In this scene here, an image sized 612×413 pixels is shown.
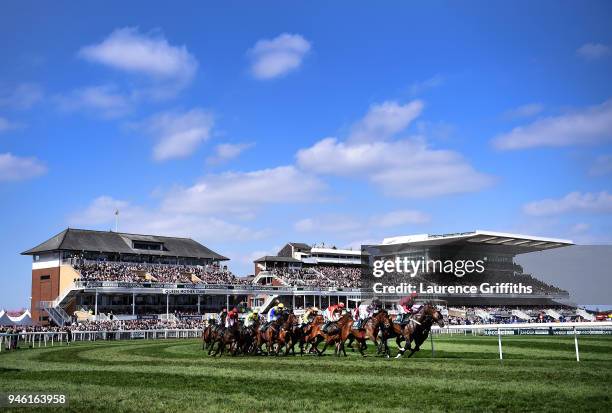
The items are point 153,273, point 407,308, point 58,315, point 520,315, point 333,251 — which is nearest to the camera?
point 407,308

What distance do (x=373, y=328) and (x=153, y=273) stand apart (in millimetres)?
48117

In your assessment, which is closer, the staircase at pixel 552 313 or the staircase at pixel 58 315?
the staircase at pixel 58 315

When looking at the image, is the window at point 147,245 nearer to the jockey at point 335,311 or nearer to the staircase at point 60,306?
the staircase at point 60,306

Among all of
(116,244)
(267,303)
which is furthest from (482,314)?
(116,244)

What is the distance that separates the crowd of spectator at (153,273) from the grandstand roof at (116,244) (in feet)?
4.69

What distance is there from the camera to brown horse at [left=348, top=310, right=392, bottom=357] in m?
19.6

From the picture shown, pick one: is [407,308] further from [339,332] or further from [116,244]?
[116,244]

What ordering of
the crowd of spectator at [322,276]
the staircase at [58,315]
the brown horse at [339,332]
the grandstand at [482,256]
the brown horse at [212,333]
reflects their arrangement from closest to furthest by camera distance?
the brown horse at [339,332]
the brown horse at [212,333]
the staircase at [58,315]
the grandstand at [482,256]
the crowd of spectator at [322,276]

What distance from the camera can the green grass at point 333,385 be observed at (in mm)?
9328

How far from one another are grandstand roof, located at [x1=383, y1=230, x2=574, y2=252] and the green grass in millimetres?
51264

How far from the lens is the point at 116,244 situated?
217ft

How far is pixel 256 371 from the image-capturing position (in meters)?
15.0

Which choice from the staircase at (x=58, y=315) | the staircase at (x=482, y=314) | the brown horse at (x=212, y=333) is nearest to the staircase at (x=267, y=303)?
the staircase at (x=58, y=315)

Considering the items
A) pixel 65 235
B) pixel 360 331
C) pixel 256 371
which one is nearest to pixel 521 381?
pixel 256 371
